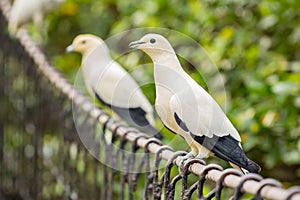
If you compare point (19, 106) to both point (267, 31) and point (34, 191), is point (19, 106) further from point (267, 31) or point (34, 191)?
point (267, 31)

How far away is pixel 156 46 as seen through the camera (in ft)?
5.42

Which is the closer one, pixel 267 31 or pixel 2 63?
pixel 267 31

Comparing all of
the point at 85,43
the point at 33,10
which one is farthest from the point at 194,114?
the point at 33,10

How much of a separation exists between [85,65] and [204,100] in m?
1.54

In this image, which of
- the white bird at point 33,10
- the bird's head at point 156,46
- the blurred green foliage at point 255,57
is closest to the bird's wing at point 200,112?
the bird's head at point 156,46

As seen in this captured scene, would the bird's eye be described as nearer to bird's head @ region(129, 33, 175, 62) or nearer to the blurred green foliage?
bird's head @ region(129, 33, 175, 62)

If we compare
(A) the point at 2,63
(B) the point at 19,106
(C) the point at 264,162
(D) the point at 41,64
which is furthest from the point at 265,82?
(A) the point at 2,63

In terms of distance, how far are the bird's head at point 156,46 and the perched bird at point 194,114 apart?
0.03 m

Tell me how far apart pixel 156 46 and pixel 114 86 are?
111cm

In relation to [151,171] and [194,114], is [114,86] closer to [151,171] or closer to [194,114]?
[151,171]

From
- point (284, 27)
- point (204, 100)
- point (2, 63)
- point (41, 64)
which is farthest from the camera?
point (2, 63)

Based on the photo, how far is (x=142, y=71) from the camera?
12.0 ft

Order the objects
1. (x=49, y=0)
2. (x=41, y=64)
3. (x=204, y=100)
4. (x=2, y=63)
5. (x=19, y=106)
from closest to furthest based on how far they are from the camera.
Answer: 1. (x=204, y=100)
2. (x=41, y=64)
3. (x=19, y=106)
4. (x=2, y=63)
5. (x=49, y=0)

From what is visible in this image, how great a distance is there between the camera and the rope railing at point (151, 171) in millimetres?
1180
